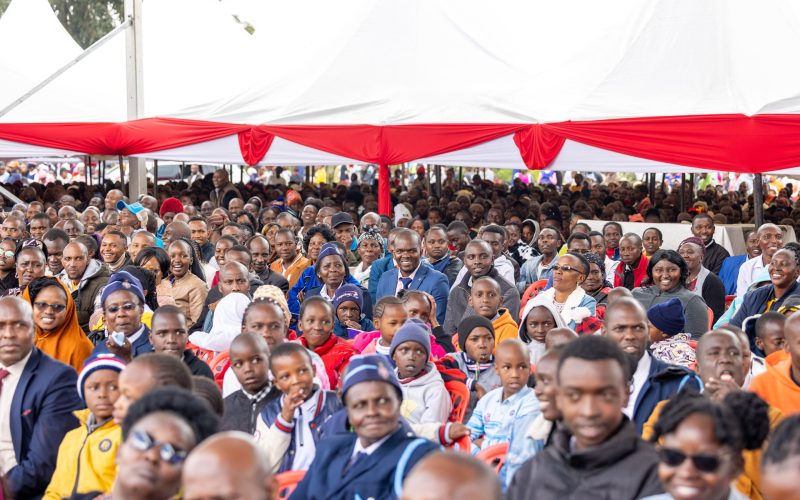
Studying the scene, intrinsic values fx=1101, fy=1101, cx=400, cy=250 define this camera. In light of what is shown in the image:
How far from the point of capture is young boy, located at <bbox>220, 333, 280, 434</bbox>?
16.4ft

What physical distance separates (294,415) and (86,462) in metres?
0.89

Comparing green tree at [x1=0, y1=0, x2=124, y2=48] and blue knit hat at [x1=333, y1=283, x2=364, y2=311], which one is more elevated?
green tree at [x1=0, y1=0, x2=124, y2=48]

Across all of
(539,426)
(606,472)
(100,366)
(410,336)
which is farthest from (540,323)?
(606,472)

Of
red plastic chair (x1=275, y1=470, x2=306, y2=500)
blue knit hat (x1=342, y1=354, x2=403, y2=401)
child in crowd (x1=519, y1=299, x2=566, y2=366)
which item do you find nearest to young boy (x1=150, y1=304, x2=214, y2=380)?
red plastic chair (x1=275, y1=470, x2=306, y2=500)

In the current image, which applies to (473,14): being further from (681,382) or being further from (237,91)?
(681,382)

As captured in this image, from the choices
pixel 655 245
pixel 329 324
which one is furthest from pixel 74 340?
pixel 655 245

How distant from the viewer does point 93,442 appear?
14.3 feet

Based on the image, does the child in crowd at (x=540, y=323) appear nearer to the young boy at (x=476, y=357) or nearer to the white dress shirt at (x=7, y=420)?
the young boy at (x=476, y=357)

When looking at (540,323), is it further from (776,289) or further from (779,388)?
(776,289)

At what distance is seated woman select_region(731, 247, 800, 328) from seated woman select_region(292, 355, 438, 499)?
3999 mm

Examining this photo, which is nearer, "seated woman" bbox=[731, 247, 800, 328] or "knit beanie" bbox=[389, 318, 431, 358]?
"knit beanie" bbox=[389, 318, 431, 358]

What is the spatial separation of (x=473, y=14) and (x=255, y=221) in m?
3.74

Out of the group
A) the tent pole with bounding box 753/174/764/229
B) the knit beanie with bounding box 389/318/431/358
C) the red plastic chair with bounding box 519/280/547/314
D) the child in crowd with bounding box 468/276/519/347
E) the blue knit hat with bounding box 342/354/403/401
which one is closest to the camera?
the blue knit hat with bounding box 342/354/403/401

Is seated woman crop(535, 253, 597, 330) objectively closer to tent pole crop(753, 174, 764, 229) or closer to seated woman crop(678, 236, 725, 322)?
seated woman crop(678, 236, 725, 322)
